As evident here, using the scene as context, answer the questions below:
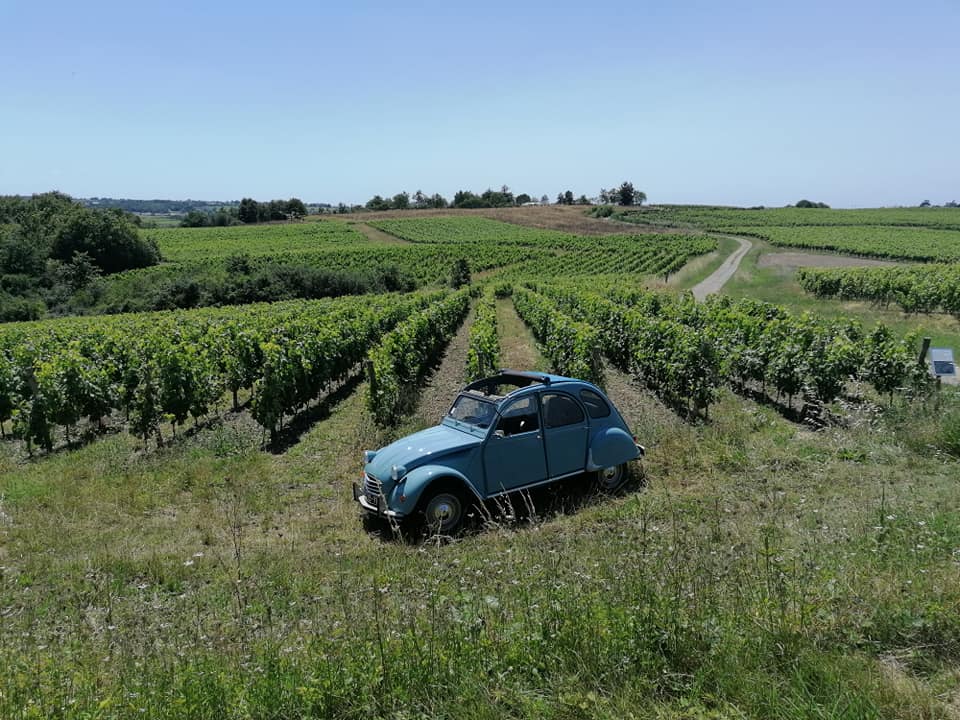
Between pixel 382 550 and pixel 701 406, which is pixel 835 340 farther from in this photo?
pixel 382 550

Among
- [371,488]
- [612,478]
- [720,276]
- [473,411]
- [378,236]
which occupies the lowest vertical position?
[612,478]

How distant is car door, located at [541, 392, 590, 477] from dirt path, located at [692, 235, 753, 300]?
26380mm

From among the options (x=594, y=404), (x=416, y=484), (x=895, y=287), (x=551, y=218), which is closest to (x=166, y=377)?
(x=416, y=484)

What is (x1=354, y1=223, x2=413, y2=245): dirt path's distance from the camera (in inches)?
3408

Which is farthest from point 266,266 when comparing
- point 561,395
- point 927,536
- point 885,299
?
point 927,536

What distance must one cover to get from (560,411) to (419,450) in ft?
6.85

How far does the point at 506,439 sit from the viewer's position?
298 inches

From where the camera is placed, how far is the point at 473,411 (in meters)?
8.07

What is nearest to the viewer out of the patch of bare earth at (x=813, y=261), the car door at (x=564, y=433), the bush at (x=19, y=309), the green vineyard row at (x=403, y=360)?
the car door at (x=564, y=433)

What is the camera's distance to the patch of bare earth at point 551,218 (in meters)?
94.1

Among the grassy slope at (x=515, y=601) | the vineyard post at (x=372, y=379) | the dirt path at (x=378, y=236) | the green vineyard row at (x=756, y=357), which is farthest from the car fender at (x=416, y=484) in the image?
the dirt path at (x=378, y=236)

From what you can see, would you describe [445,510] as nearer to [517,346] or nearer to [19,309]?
[517,346]

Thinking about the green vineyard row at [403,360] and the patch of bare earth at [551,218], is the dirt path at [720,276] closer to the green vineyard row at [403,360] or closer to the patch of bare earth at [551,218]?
the green vineyard row at [403,360]

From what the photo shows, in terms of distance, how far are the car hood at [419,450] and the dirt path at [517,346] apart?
32.7 feet
